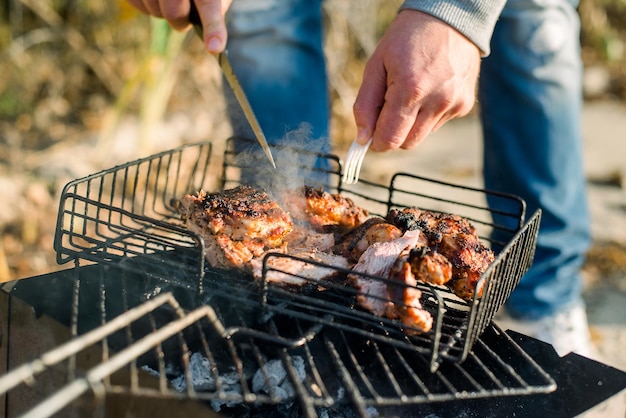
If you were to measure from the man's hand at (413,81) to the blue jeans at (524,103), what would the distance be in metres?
1.10

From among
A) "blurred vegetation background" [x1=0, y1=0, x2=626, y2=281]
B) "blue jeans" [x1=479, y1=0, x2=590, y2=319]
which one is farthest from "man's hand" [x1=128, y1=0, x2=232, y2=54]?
"blurred vegetation background" [x1=0, y1=0, x2=626, y2=281]

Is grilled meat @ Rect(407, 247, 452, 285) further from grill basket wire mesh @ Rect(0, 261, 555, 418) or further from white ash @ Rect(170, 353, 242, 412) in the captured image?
white ash @ Rect(170, 353, 242, 412)

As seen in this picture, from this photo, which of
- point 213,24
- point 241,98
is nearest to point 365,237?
point 241,98

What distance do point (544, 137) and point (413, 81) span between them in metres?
1.50

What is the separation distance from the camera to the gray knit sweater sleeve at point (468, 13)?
2334 millimetres

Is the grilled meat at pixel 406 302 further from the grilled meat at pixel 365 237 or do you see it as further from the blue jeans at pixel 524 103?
the blue jeans at pixel 524 103

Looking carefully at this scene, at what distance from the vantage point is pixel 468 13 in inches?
93.0

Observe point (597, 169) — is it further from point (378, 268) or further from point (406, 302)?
point (406, 302)

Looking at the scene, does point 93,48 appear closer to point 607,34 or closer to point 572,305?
point 572,305

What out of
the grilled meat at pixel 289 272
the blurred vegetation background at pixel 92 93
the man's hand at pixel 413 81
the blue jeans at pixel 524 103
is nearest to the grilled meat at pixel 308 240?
the grilled meat at pixel 289 272

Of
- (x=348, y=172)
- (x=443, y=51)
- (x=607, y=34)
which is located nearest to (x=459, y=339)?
(x=348, y=172)

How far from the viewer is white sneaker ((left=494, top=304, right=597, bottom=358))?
3.32 meters

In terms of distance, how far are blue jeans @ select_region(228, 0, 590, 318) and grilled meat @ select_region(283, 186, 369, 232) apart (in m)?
1.06

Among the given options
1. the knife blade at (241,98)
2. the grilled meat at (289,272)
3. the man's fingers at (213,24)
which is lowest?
the grilled meat at (289,272)
